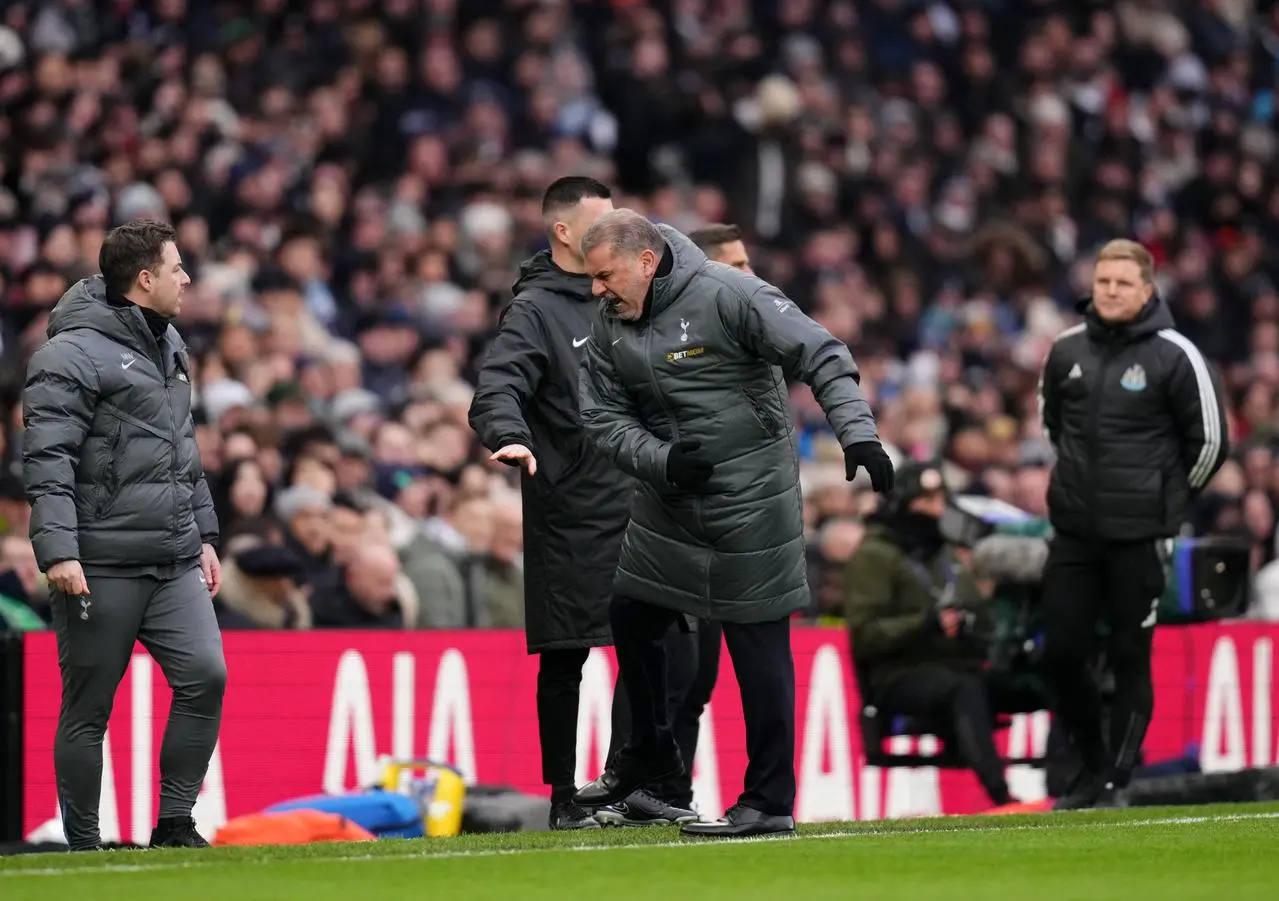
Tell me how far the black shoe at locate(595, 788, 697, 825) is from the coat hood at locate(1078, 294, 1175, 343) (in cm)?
Result: 284

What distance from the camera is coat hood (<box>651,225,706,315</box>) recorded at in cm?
859

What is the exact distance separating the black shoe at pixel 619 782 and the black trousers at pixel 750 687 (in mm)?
60

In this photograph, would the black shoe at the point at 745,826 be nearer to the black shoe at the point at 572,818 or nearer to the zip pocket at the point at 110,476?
the black shoe at the point at 572,818

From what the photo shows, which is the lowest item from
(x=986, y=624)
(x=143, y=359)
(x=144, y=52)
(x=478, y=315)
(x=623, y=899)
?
(x=623, y=899)

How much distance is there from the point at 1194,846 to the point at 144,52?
12.4m

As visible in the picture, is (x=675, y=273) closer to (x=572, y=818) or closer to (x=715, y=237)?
(x=715, y=237)

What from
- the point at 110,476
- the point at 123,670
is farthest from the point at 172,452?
the point at 123,670

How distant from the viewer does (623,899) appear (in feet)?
23.2

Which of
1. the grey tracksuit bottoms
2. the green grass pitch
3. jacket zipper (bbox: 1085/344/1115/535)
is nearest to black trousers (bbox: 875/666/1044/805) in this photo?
jacket zipper (bbox: 1085/344/1115/535)

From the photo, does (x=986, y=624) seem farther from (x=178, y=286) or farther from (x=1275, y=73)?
(x=1275, y=73)

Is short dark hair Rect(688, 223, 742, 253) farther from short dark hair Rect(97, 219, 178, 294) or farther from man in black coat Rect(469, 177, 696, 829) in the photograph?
short dark hair Rect(97, 219, 178, 294)

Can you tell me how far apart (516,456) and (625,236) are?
943 mm

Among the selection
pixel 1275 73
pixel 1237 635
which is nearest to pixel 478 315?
pixel 1237 635

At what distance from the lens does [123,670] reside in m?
8.93
